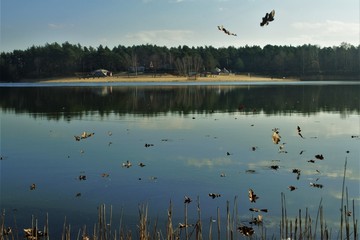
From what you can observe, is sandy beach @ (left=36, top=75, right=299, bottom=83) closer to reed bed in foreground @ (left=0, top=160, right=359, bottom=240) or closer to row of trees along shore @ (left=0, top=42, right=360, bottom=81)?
row of trees along shore @ (left=0, top=42, right=360, bottom=81)

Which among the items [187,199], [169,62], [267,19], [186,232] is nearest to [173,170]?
[187,199]

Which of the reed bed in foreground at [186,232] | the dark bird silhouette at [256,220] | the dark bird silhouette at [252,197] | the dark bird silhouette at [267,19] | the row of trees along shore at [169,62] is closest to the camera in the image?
the dark bird silhouette at [267,19]

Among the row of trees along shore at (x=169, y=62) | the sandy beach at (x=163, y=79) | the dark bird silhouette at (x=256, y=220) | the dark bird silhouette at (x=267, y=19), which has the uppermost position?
the row of trees along shore at (x=169, y=62)

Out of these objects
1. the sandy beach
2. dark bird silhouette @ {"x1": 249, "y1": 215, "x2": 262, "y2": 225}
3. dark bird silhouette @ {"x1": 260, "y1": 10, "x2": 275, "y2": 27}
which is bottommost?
dark bird silhouette @ {"x1": 249, "y1": 215, "x2": 262, "y2": 225}

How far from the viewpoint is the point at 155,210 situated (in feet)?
41.5

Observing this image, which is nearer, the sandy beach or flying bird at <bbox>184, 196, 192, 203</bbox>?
flying bird at <bbox>184, 196, 192, 203</bbox>

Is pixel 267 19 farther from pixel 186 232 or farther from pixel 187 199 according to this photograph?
pixel 187 199

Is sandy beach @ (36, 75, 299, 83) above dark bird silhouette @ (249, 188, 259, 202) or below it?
above

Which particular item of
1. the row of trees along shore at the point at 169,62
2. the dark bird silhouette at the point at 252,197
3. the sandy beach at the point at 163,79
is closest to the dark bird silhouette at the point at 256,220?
the dark bird silhouette at the point at 252,197

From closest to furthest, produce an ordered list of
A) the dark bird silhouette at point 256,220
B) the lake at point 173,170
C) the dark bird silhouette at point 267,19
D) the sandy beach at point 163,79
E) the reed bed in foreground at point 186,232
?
the dark bird silhouette at point 267,19 → the reed bed in foreground at point 186,232 → the dark bird silhouette at point 256,220 → the lake at point 173,170 → the sandy beach at point 163,79

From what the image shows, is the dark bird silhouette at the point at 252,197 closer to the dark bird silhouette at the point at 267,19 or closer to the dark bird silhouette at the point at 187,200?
the dark bird silhouette at the point at 187,200

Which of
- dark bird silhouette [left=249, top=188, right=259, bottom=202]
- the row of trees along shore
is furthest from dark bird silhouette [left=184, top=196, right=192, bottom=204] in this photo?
the row of trees along shore

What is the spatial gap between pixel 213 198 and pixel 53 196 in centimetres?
485

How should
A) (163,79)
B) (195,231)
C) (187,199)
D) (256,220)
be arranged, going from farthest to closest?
(163,79) → (187,199) → (256,220) → (195,231)
